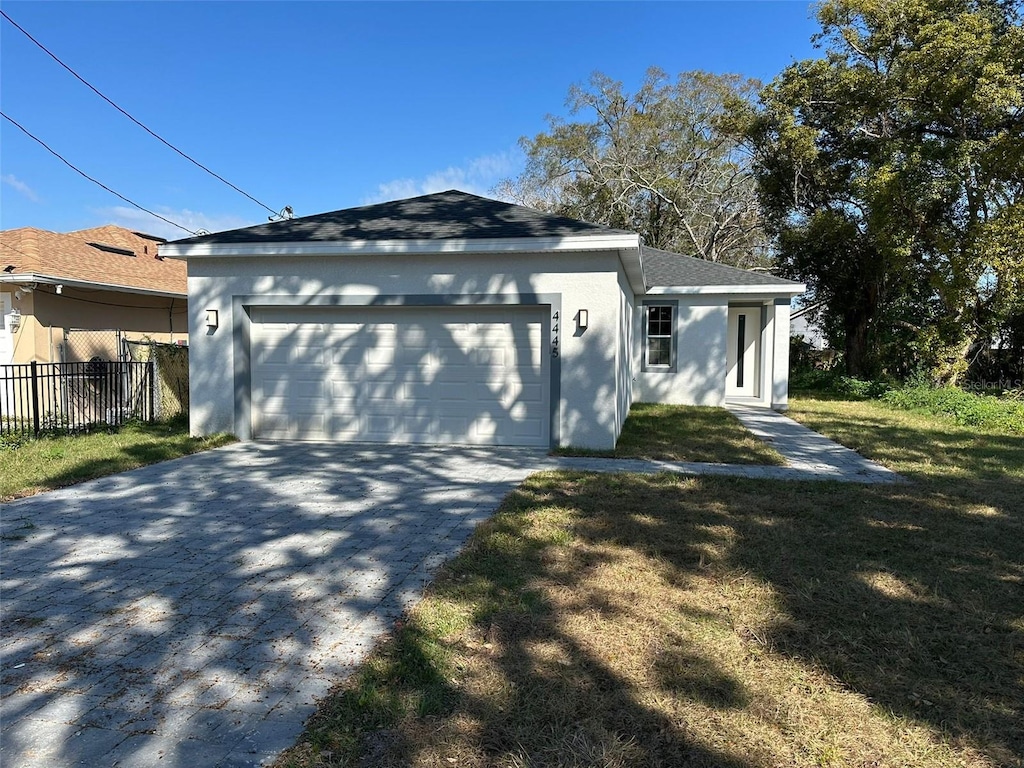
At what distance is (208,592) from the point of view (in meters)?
3.75

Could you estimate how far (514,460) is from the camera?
7.95 meters

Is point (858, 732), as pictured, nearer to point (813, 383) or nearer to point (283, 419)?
point (283, 419)

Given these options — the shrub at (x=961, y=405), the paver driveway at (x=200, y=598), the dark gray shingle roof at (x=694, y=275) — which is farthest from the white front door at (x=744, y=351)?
the paver driveway at (x=200, y=598)

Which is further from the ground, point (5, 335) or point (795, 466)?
point (5, 335)

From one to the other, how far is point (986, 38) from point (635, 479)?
41.9 feet

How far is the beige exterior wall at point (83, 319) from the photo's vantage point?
11.4 metres

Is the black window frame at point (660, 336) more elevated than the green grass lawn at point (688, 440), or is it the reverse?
the black window frame at point (660, 336)

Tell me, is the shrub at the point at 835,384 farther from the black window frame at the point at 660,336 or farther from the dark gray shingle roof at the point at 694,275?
the black window frame at the point at 660,336

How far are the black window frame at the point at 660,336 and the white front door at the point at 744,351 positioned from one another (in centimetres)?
191

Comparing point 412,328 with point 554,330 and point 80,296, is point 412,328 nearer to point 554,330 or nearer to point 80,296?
point 554,330

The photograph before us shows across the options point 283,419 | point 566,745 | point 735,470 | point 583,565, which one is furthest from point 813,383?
point 566,745

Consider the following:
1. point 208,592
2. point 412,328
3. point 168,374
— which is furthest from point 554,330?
point 168,374

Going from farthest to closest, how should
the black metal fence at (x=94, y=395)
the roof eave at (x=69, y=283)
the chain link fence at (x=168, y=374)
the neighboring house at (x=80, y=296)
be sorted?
the neighboring house at (x=80, y=296) < the chain link fence at (x=168, y=374) < the roof eave at (x=69, y=283) < the black metal fence at (x=94, y=395)

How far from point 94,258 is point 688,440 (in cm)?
1311
